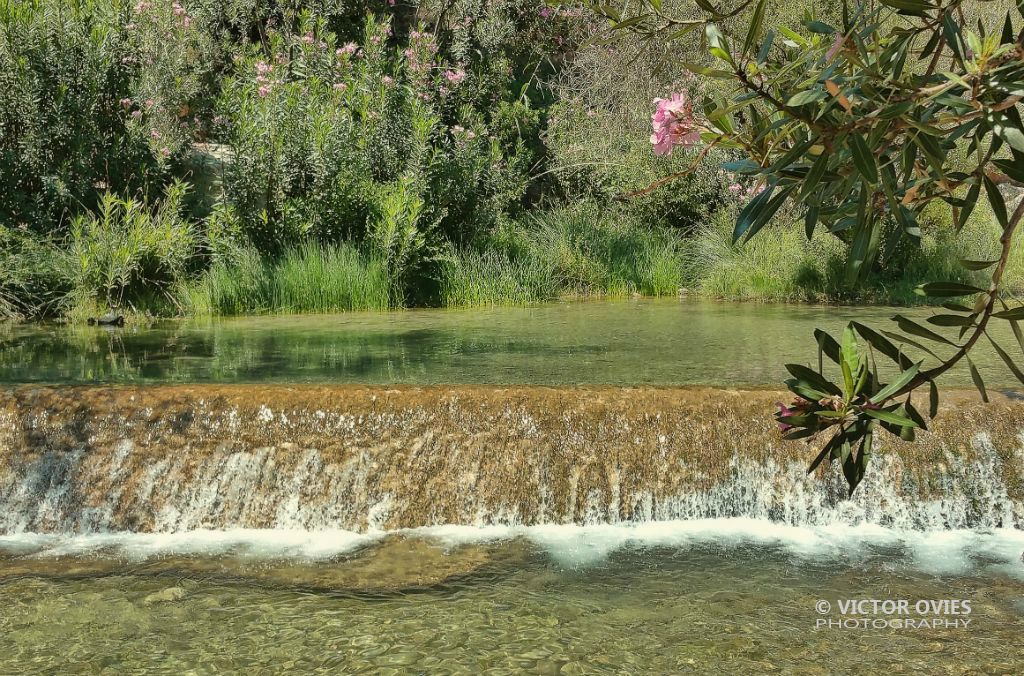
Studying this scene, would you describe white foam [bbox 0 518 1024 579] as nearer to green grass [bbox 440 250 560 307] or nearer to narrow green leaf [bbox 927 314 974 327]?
narrow green leaf [bbox 927 314 974 327]

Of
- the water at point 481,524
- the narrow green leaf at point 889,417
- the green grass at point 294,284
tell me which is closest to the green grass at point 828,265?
the green grass at point 294,284

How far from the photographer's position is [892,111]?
5.00 ft

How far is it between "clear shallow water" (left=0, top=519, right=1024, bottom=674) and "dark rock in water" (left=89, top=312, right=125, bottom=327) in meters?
5.14

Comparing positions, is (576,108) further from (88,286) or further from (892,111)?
(892,111)

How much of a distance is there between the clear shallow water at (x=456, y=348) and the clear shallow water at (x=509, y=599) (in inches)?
60.6

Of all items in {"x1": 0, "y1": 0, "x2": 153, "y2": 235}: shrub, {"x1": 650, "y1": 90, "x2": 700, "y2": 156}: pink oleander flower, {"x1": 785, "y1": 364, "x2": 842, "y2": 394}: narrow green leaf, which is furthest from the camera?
{"x1": 0, "y1": 0, "x2": 153, "y2": 235}: shrub

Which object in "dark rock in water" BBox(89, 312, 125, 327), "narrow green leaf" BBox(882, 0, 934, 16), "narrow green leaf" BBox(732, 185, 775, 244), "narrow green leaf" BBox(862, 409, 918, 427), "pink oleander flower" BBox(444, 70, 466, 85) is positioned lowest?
"dark rock in water" BBox(89, 312, 125, 327)

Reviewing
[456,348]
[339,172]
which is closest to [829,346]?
[456,348]

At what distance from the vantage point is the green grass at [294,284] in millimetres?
10578

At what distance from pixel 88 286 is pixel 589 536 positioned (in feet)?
23.6

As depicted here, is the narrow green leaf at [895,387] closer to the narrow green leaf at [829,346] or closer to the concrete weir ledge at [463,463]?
the narrow green leaf at [829,346]

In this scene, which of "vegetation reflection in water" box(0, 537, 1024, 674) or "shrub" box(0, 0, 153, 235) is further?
"shrub" box(0, 0, 153, 235)

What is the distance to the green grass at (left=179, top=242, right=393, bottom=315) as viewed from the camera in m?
10.6

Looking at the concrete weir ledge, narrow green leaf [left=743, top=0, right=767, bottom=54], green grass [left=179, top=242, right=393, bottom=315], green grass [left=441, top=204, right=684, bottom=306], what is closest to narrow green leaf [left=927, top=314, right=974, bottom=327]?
narrow green leaf [left=743, top=0, right=767, bottom=54]
